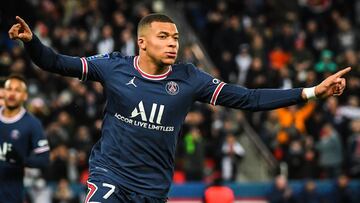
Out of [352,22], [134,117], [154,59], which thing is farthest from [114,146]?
[352,22]

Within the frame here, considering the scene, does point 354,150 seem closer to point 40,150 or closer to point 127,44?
point 127,44

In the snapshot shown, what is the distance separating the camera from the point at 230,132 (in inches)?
780

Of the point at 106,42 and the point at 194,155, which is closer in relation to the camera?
the point at 194,155

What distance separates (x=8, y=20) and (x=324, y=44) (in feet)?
27.6

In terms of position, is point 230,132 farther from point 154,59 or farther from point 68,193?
point 154,59

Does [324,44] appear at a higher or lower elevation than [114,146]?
higher

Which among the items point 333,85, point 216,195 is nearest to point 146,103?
point 333,85

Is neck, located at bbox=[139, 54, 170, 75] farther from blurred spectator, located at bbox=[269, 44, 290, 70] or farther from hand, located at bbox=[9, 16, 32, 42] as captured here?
blurred spectator, located at bbox=[269, 44, 290, 70]

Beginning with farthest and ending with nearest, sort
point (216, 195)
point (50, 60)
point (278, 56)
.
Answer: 1. point (278, 56)
2. point (216, 195)
3. point (50, 60)

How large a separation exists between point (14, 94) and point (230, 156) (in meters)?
10.6

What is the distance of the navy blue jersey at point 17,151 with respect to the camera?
9.38m

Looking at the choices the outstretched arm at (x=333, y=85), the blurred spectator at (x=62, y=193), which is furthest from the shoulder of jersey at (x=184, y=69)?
the blurred spectator at (x=62, y=193)

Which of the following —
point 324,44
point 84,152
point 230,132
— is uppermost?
point 324,44

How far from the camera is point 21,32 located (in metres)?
7.02
